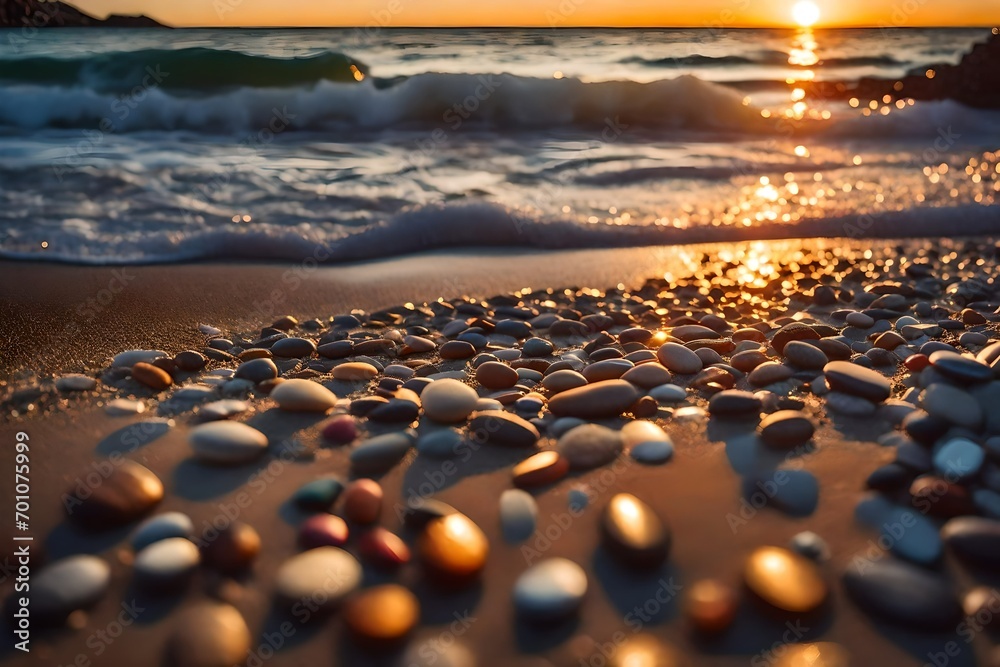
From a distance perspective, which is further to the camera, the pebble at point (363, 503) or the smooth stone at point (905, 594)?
the pebble at point (363, 503)

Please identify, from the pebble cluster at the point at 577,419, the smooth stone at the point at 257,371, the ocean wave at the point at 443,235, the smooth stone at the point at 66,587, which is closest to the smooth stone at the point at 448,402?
the pebble cluster at the point at 577,419

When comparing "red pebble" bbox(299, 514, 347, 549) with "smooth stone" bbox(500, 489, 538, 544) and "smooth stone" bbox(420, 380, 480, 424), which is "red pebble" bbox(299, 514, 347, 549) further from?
"smooth stone" bbox(420, 380, 480, 424)

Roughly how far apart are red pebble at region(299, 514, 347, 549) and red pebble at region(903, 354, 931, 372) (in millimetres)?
1383

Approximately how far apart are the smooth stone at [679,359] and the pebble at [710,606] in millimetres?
786

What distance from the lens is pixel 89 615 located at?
99cm

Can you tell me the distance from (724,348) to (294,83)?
8.58m

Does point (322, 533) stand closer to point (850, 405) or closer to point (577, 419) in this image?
point (577, 419)

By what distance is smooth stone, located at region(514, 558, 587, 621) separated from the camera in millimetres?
982

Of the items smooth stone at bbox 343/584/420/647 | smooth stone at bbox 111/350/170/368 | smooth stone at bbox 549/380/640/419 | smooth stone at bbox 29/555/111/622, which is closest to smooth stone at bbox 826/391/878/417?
smooth stone at bbox 549/380/640/419

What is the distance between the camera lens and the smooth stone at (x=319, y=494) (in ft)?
3.97

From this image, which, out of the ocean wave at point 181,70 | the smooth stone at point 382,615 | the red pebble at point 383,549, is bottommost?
the smooth stone at point 382,615

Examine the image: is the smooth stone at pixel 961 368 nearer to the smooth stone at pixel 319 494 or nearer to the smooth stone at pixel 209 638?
the smooth stone at pixel 319 494

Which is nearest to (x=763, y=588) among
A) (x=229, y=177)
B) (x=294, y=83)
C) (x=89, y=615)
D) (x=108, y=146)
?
(x=89, y=615)

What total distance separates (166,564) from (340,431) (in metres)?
0.47
